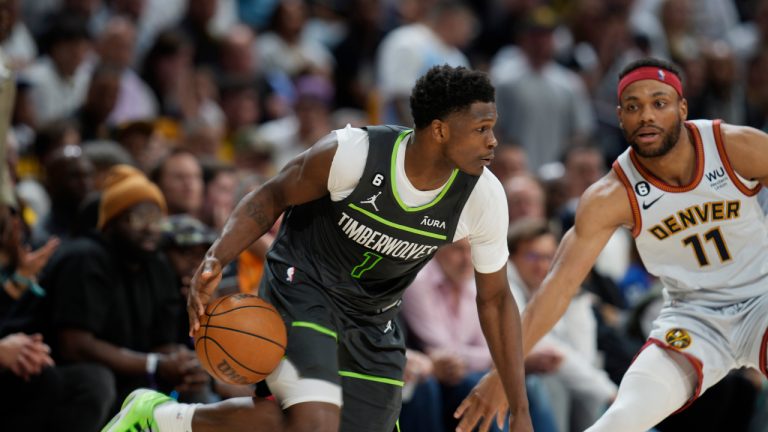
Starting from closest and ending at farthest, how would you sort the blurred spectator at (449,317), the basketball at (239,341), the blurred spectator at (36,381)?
the basketball at (239,341) < the blurred spectator at (36,381) < the blurred spectator at (449,317)

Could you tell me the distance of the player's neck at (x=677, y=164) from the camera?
567 cm

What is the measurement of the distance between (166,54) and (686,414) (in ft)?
19.0

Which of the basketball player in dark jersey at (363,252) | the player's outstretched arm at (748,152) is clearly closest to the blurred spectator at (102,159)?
the basketball player in dark jersey at (363,252)

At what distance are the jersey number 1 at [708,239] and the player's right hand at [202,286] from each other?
246 cm

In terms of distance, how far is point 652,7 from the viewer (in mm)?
14258

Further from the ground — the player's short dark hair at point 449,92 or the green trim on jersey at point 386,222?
the player's short dark hair at point 449,92

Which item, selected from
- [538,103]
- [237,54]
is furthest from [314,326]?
[538,103]

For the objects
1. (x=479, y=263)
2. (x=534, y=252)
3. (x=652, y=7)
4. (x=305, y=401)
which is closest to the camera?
(x=305, y=401)

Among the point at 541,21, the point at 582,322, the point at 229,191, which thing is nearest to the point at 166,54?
the point at 229,191

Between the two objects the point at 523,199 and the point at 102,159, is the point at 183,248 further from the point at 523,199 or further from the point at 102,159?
the point at 523,199

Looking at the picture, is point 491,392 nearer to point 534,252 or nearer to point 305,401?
point 305,401

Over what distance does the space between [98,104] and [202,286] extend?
16.8ft

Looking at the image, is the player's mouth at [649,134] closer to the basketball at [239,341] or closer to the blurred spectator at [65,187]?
the basketball at [239,341]

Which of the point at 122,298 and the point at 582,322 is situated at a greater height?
the point at 582,322
